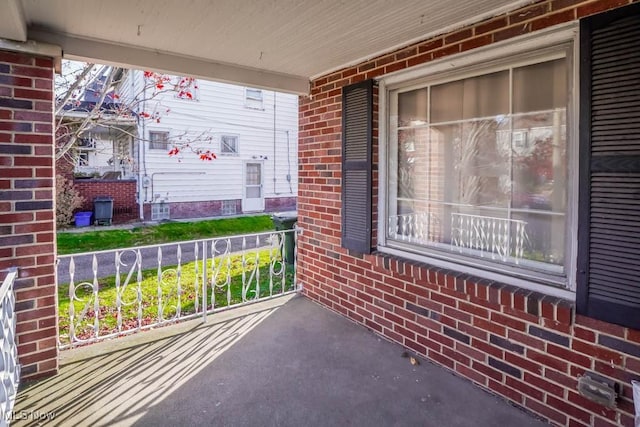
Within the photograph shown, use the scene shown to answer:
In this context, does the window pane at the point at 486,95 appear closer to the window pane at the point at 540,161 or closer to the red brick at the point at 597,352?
the window pane at the point at 540,161

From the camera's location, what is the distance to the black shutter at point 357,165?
3.12 meters

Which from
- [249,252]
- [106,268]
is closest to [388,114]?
[249,252]

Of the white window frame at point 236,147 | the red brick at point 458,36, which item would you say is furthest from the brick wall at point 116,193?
the red brick at point 458,36

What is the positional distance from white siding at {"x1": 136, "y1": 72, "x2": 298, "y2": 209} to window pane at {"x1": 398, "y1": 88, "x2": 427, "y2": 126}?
287 inches

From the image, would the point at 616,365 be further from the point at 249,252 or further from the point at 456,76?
the point at 249,252

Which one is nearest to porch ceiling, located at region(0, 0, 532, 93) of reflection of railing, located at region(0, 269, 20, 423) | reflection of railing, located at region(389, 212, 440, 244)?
reflection of railing, located at region(389, 212, 440, 244)

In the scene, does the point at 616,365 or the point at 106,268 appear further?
the point at 106,268

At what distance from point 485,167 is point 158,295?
2.91 metres

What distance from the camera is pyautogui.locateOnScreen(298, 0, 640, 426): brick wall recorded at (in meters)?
1.90

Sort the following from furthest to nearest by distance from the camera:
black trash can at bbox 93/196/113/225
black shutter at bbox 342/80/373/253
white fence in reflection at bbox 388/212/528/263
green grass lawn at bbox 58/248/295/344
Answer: black trash can at bbox 93/196/113/225
green grass lawn at bbox 58/248/295/344
black shutter at bbox 342/80/373/253
white fence in reflection at bbox 388/212/528/263

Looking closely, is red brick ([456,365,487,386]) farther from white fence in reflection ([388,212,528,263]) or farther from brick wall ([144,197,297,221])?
brick wall ([144,197,297,221])

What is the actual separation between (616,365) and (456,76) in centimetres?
196

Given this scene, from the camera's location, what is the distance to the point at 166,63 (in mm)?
2969

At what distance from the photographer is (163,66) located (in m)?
2.96
